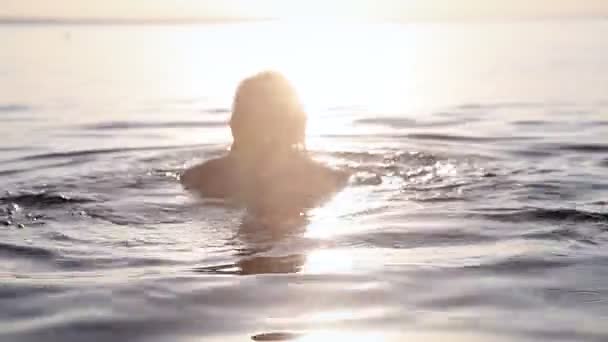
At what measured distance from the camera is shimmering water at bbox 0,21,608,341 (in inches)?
207

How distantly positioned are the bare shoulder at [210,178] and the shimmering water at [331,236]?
0.71 ft

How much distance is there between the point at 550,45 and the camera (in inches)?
1747

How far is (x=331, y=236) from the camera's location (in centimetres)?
735

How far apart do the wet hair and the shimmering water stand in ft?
2.69

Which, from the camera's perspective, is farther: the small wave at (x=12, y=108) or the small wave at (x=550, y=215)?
the small wave at (x=12, y=108)

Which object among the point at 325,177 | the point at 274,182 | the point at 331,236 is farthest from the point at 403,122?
the point at 331,236

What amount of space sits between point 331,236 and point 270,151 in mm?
2052

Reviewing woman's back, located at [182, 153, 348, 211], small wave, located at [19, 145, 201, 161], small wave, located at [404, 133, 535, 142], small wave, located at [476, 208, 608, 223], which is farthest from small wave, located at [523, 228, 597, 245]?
small wave, located at [19, 145, 201, 161]

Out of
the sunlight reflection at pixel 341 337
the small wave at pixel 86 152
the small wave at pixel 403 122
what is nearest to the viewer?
the sunlight reflection at pixel 341 337

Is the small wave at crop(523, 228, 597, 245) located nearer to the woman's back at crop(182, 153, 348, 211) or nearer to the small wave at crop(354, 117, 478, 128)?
the woman's back at crop(182, 153, 348, 211)

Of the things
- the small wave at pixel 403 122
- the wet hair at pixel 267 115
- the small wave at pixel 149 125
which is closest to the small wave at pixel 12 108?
the small wave at pixel 149 125

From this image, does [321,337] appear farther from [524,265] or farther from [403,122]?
[403,122]

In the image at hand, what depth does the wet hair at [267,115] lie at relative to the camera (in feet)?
29.8

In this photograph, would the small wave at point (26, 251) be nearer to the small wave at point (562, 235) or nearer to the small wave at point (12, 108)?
the small wave at point (562, 235)
